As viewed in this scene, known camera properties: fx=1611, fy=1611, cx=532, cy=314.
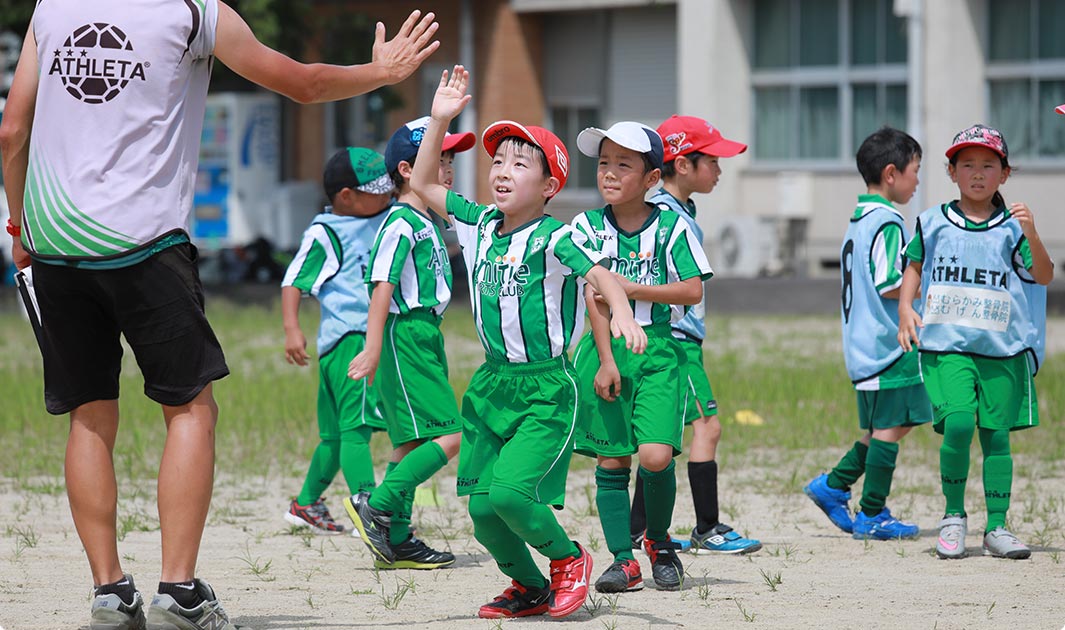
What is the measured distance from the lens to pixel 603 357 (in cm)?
555

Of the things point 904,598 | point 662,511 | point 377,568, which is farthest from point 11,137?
point 904,598

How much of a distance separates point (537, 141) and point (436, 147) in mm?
484

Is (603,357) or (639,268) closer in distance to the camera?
(603,357)

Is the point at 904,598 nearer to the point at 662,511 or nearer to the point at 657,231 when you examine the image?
the point at 662,511

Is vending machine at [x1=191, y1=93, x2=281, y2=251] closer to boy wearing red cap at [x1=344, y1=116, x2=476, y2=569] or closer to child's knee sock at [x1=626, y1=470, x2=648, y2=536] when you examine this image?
boy wearing red cap at [x1=344, y1=116, x2=476, y2=569]

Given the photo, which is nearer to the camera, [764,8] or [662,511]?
[662,511]

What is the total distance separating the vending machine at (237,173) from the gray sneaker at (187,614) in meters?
23.4

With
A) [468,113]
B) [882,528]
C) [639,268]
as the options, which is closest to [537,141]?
[639,268]

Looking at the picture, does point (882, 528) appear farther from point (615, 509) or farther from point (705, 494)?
point (615, 509)

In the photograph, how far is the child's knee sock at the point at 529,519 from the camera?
5.07m

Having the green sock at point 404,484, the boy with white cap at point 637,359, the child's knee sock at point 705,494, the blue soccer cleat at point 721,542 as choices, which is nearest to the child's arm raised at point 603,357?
the boy with white cap at point 637,359

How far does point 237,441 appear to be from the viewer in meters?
9.80

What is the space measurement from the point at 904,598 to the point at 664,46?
21.5 metres

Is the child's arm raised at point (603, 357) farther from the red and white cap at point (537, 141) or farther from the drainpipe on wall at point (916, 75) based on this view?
the drainpipe on wall at point (916, 75)
